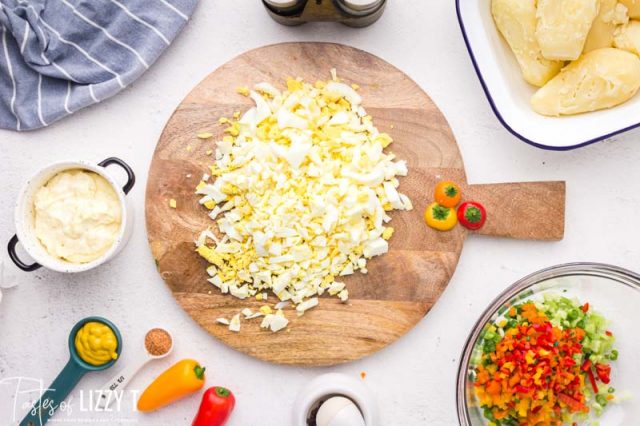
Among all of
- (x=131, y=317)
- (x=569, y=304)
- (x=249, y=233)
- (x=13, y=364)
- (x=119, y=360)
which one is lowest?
(x=13, y=364)

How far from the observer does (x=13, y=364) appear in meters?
1.85

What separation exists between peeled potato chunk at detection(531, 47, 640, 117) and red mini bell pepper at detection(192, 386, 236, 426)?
1.19 m

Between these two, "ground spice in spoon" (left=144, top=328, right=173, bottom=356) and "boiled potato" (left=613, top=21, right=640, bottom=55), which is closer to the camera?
"boiled potato" (left=613, top=21, right=640, bottom=55)

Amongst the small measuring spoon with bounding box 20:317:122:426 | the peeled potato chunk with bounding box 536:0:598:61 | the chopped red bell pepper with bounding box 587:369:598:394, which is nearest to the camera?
the peeled potato chunk with bounding box 536:0:598:61

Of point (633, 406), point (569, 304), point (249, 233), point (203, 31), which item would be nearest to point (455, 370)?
point (569, 304)

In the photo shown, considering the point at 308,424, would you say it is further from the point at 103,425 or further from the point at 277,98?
the point at 277,98

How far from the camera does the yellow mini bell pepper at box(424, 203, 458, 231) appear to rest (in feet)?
5.66

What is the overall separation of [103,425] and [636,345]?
1.56 meters

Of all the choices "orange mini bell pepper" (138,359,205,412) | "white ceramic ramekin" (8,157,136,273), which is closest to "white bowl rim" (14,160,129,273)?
"white ceramic ramekin" (8,157,136,273)

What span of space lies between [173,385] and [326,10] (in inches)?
44.7

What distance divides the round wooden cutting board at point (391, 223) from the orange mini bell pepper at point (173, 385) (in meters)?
0.12

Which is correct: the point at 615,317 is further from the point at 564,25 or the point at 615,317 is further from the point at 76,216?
the point at 76,216

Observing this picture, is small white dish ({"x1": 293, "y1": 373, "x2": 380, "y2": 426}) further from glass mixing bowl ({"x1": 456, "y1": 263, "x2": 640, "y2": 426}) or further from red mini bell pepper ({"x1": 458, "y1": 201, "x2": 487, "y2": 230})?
red mini bell pepper ({"x1": 458, "y1": 201, "x2": 487, "y2": 230})

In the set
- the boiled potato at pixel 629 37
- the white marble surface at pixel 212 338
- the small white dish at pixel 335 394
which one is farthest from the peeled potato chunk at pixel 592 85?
the small white dish at pixel 335 394
